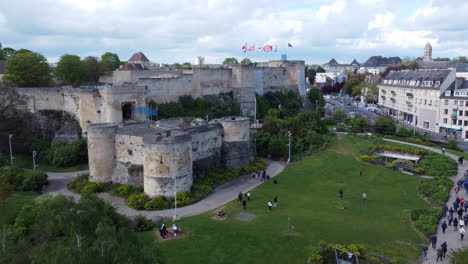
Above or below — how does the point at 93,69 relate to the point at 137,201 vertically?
above

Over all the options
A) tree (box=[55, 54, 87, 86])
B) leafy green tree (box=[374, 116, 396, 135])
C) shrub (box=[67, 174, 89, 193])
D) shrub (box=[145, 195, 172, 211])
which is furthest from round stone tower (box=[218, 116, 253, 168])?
tree (box=[55, 54, 87, 86])

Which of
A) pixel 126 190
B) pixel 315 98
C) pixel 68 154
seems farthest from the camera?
pixel 315 98

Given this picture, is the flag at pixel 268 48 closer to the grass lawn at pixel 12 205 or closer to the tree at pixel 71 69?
the tree at pixel 71 69

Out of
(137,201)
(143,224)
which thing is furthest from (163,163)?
(143,224)

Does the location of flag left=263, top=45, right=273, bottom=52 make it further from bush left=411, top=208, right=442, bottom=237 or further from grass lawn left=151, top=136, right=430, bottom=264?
bush left=411, top=208, right=442, bottom=237

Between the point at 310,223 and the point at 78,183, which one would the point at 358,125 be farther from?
the point at 78,183

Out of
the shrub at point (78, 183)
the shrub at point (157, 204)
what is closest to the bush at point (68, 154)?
the shrub at point (78, 183)
